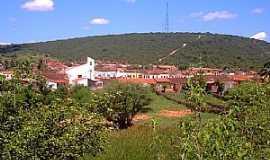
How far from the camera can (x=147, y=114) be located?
4675 centimetres

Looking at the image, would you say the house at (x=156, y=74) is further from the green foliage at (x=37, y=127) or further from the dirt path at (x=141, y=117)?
the green foliage at (x=37, y=127)

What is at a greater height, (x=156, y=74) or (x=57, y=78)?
(x=156, y=74)

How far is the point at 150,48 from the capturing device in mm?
147375

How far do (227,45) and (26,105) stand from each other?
131538 millimetres

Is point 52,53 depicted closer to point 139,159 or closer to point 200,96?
point 139,159

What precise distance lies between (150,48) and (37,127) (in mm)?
136506

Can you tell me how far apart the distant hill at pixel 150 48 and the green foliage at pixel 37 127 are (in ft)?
365

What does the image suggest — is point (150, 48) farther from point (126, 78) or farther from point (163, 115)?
point (163, 115)

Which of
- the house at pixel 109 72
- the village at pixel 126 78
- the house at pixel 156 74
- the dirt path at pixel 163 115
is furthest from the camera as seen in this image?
the house at pixel 109 72

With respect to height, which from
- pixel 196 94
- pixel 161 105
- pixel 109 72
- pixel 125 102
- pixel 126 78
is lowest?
pixel 161 105

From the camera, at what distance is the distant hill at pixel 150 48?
132125 millimetres

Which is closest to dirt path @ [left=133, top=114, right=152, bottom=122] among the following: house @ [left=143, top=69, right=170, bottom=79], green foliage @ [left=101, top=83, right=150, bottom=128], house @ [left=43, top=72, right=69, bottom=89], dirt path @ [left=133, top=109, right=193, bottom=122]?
dirt path @ [left=133, top=109, right=193, bottom=122]

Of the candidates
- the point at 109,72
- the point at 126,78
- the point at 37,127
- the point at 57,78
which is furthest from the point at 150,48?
the point at 37,127

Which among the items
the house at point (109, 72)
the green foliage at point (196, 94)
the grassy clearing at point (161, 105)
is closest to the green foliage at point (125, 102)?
the grassy clearing at point (161, 105)
